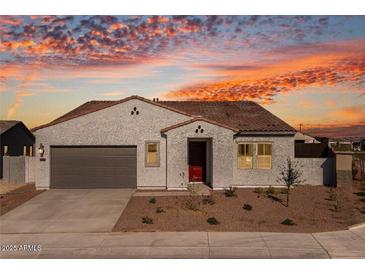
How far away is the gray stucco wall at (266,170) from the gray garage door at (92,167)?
5.41m

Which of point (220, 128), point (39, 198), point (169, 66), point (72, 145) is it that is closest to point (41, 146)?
point (72, 145)

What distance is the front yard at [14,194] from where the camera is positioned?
16781mm

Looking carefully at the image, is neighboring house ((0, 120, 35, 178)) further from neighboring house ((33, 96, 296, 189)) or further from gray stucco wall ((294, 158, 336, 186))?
gray stucco wall ((294, 158, 336, 186))

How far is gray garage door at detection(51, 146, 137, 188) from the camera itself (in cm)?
1997

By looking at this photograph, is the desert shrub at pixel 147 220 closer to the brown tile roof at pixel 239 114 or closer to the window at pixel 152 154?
the window at pixel 152 154

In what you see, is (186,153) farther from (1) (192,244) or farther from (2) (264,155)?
(1) (192,244)

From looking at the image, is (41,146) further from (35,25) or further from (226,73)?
(226,73)

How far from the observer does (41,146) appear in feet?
65.0

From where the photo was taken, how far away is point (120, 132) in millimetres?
19828

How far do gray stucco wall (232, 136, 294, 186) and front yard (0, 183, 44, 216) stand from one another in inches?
404

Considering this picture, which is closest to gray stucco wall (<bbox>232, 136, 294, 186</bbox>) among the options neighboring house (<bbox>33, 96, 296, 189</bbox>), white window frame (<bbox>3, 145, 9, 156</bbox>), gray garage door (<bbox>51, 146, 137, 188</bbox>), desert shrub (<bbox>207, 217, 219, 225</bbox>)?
neighboring house (<bbox>33, 96, 296, 189</bbox>)

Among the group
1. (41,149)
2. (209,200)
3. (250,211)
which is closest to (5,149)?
(41,149)

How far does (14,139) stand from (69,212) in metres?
16.4

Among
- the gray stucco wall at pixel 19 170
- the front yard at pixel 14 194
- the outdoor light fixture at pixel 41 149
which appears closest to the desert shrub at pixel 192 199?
the front yard at pixel 14 194
